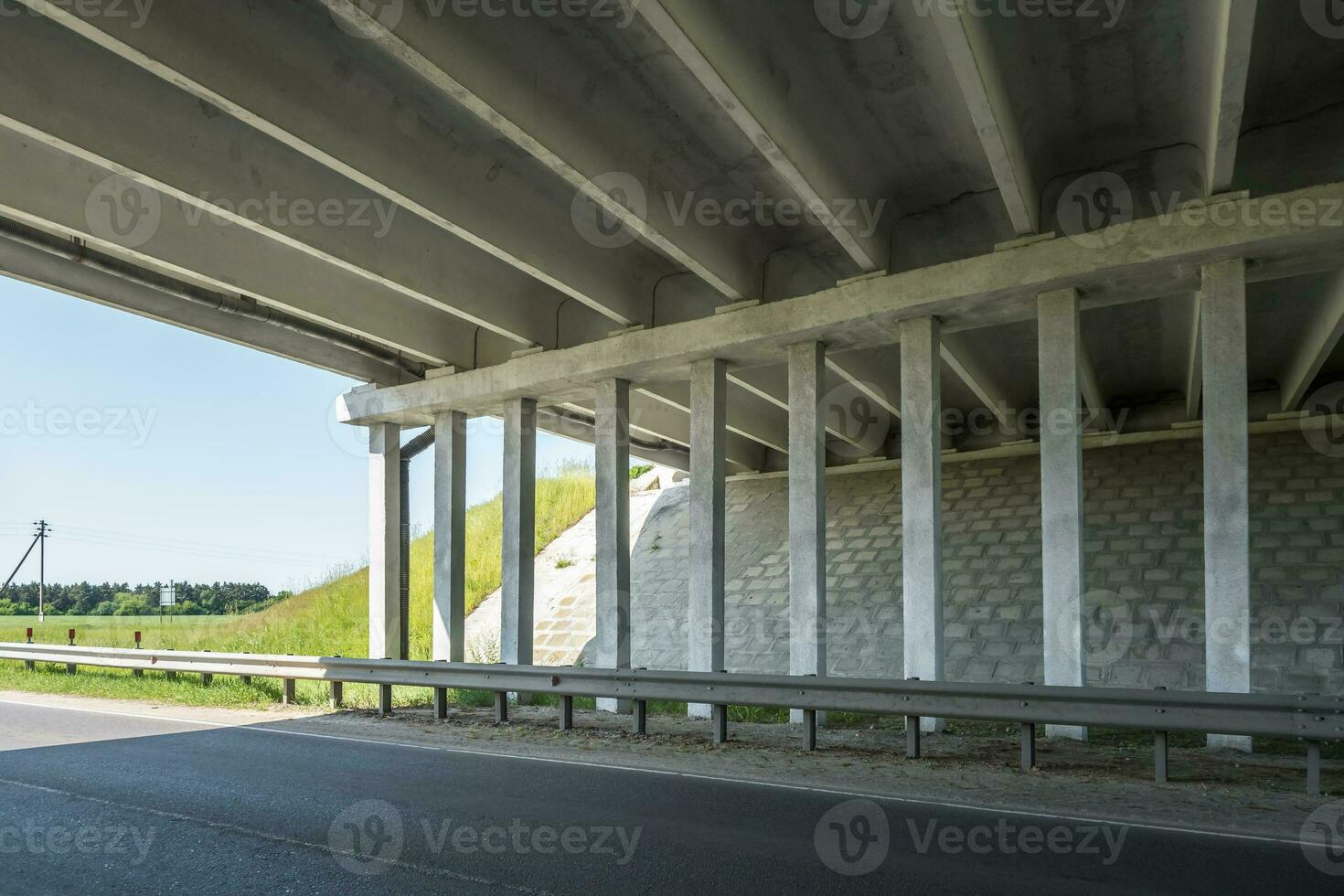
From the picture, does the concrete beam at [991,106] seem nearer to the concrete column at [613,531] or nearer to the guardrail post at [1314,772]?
the guardrail post at [1314,772]

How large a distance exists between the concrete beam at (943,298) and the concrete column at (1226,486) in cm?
50

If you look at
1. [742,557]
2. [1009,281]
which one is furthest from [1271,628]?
[742,557]

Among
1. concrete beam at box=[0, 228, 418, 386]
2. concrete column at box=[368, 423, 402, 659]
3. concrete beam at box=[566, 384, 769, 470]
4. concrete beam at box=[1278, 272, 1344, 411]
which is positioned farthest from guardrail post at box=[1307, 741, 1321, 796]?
concrete beam at box=[0, 228, 418, 386]

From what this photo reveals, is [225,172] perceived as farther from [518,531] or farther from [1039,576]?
[1039,576]

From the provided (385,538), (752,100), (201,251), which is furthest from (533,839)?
(385,538)

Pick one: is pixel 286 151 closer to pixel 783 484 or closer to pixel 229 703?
pixel 229 703

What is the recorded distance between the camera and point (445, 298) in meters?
13.0

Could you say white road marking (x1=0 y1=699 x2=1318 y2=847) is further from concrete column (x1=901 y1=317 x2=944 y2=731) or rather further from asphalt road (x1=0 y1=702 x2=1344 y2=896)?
concrete column (x1=901 y1=317 x2=944 y2=731)

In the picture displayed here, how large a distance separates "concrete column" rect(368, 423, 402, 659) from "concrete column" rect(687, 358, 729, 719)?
247 inches

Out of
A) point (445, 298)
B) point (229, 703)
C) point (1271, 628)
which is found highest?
point (445, 298)

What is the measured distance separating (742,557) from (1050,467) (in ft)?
38.2

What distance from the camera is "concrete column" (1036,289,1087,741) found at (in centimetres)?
990

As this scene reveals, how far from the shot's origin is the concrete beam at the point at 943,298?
30.9 feet

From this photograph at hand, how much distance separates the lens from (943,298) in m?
11.1
